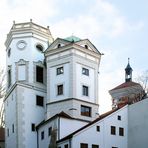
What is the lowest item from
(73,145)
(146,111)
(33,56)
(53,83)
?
(73,145)

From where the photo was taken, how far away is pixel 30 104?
54062 millimetres

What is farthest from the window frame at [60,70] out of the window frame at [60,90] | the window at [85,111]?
the window at [85,111]

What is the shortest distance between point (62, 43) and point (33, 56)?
15.5 ft

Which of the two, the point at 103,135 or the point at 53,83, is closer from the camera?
the point at 103,135

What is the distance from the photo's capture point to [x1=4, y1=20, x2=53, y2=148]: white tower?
173 ft

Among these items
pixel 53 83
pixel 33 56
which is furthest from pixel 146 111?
pixel 33 56

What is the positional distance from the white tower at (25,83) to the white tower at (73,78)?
2036 mm

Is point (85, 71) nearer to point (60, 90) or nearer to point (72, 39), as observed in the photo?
point (60, 90)

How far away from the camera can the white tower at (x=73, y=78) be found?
170 ft

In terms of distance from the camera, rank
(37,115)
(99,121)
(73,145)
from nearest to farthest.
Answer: (73,145) → (99,121) → (37,115)

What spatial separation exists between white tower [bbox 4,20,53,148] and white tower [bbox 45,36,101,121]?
204cm

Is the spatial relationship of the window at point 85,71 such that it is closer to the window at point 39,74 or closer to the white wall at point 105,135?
the window at point 39,74

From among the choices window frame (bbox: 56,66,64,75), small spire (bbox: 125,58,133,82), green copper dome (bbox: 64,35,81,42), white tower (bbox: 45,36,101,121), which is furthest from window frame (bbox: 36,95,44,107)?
small spire (bbox: 125,58,133,82)

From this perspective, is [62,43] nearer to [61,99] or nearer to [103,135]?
[61,99]
